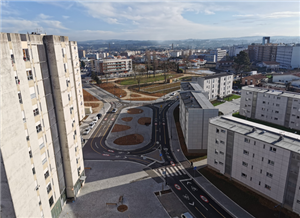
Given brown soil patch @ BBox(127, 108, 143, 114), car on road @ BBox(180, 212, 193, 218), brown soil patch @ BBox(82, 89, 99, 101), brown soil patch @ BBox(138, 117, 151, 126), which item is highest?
brown soil patch @ BBox(82, 89, 99, 101)

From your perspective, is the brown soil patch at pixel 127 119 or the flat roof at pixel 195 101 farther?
the brown soil patch at pixel 127 119

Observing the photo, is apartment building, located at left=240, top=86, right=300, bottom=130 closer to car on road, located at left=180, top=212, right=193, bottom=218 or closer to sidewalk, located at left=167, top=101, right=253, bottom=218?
sidewalk, located at left=167, top=101, right=253, bottom=218

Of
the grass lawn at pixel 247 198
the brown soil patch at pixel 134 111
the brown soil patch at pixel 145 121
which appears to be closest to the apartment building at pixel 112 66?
the brown soil patch at pixel 134 111

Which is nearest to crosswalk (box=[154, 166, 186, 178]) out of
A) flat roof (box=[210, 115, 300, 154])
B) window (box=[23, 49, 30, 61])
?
flat roof (box=[210, 115, 300, 154])

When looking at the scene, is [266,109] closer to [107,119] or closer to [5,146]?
[107,119]

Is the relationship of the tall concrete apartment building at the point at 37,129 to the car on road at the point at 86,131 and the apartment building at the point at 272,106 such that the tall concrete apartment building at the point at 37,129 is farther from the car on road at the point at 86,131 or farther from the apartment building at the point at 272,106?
the apartment building at the point at 272,106

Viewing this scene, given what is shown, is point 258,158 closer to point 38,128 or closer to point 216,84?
point 38,128

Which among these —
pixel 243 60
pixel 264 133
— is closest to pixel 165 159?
pixel 264 133
